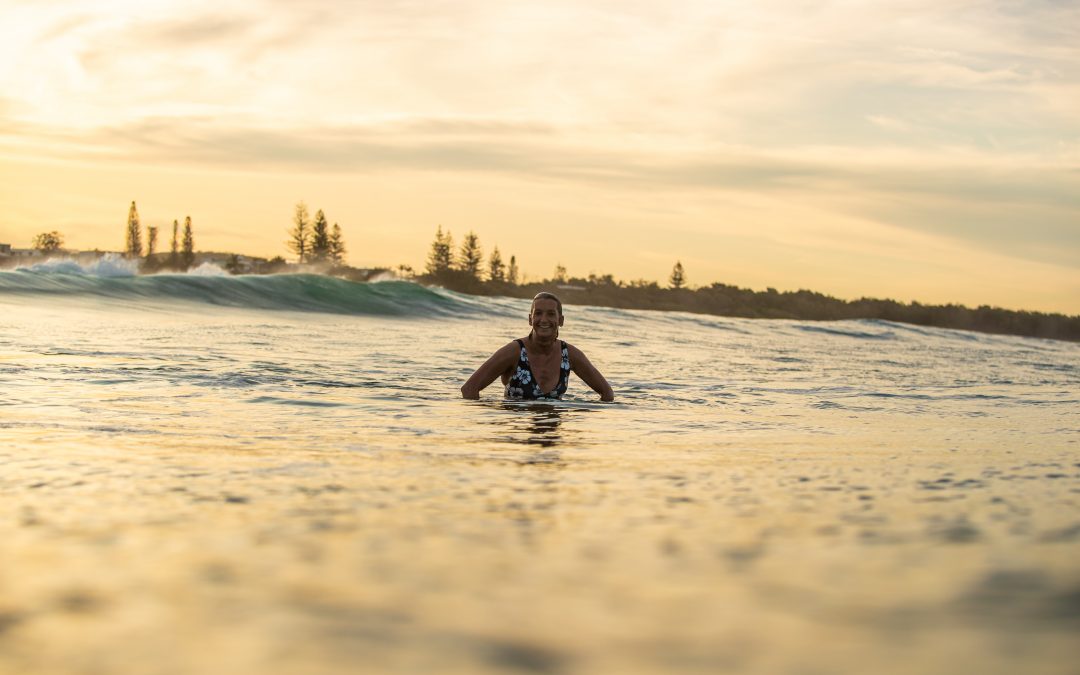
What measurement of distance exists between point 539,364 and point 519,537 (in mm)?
5962

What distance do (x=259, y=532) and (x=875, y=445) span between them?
3.46 m

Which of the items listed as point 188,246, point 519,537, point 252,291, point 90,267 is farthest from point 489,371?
point 188,246

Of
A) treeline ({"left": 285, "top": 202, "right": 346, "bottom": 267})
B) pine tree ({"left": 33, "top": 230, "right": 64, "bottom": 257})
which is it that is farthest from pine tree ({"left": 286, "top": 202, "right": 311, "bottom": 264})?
pine tree ({"left": 33, "top": 230, "right": 64, "bottom": 257})

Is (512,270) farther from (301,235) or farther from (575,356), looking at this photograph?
(575,356)

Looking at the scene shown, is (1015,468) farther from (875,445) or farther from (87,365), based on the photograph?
(87,365)

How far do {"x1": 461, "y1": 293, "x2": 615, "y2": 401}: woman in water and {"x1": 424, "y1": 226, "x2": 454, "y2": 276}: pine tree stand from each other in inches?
4067

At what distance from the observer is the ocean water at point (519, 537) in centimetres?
168

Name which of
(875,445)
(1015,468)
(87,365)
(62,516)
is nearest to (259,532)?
(62,516)

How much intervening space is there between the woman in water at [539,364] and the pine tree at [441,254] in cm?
10329

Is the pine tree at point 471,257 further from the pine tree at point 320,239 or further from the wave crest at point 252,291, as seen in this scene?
the wave crest at point 252,291

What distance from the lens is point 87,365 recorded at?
27.7 ft

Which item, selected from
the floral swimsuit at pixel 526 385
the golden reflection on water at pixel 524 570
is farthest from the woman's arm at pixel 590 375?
the golden reflection on water at pixel 524 570

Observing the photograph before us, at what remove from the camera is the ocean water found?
1.68 meters

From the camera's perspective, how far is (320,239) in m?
110
